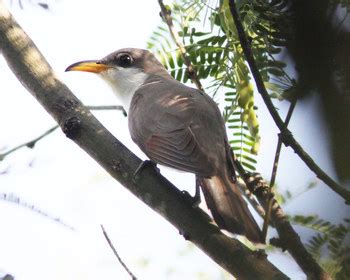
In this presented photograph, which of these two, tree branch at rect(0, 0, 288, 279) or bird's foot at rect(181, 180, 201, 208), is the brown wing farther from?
tree branch at rect(0, 0, 288, 279)

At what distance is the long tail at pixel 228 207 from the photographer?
261 centimetres

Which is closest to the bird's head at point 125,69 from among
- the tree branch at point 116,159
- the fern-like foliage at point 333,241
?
the tree branch at point 116,159

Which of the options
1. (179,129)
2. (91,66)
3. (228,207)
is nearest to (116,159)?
(228,207)

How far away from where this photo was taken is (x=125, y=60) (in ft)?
18.2

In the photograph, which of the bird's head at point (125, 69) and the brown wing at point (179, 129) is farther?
the bird's head at point (125, 69)

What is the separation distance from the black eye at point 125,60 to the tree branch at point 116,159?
228 centimetres

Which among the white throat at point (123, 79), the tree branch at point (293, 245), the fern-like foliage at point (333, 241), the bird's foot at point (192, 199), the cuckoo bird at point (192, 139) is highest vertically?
the fern-like foliage at point (333, 241)

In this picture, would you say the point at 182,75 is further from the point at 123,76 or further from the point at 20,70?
the point at 123,76

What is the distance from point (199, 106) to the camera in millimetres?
3777

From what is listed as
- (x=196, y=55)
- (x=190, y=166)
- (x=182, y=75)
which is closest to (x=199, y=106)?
(x=182, y=75)

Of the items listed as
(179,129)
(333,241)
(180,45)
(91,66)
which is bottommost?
(91,66)

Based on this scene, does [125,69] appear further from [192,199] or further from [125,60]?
[192,199]

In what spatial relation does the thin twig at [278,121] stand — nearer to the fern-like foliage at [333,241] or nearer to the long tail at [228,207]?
the fern-like foliage at [333,241]

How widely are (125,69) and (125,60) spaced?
12cm
